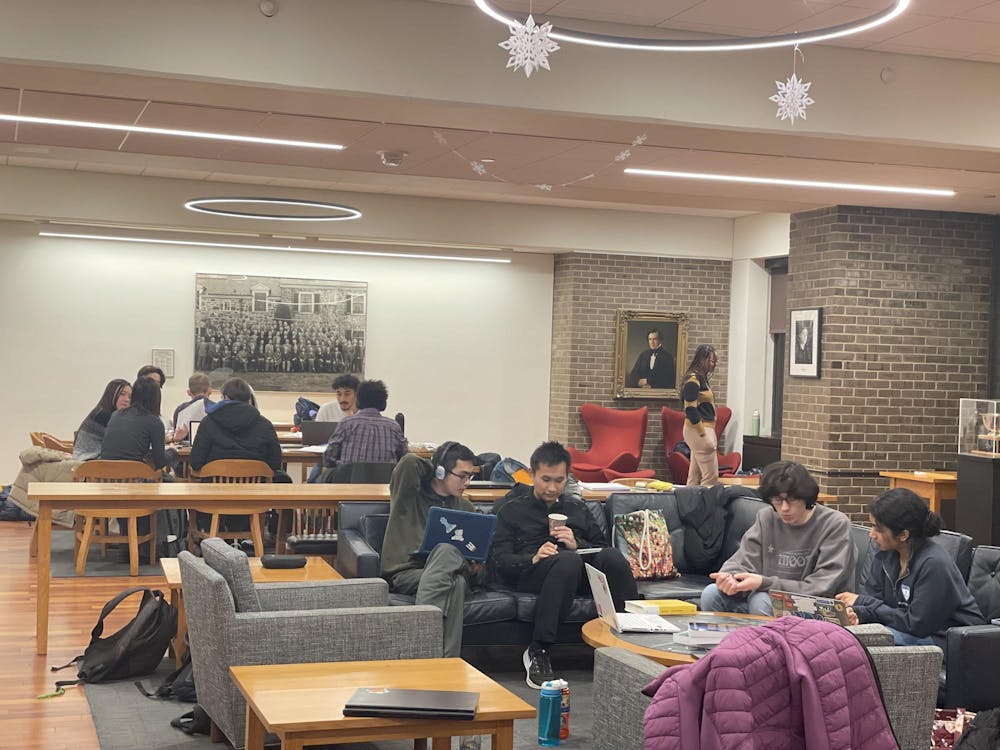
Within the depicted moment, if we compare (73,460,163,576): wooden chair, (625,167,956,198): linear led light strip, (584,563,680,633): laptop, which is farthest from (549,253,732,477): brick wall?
(584,563,680,633): laptop

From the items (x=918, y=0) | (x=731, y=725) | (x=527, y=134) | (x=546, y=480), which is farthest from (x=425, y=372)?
(x=731, y=725)

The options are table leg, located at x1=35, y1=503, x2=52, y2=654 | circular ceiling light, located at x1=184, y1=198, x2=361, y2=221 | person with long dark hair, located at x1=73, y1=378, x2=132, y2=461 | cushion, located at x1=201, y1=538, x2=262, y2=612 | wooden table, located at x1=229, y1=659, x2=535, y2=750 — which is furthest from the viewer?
circular ceiling light, located at x1=184, y1=198, x2=361, y2=221

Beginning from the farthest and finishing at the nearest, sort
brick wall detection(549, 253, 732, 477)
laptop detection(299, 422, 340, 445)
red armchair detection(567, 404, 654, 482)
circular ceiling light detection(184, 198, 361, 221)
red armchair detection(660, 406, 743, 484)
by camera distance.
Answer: brick wall detection(549, 253, 732, 477) → red armchair detection(567, 404, 654, 482) → red armchair detection(660, 406, 743, 484) → circular ceiling light detection(184, 198, 361, 221) → laptop detection(299, 422, 340, 445)

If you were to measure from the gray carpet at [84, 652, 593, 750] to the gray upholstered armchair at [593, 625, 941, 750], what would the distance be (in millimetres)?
1221

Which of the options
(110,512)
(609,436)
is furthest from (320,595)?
(609,436)

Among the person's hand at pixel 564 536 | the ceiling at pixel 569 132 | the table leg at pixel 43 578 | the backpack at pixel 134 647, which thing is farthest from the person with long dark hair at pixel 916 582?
the table leg at pixel 43 578

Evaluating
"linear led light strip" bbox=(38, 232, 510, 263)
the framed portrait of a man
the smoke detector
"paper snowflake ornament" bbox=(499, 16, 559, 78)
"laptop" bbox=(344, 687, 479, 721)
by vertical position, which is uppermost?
the smoke detector

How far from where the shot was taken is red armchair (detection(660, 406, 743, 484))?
13078 mm

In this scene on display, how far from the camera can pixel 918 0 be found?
590 cm

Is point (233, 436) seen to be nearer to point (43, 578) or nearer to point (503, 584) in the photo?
point (43, 578)

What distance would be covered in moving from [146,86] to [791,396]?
6527 millimetres

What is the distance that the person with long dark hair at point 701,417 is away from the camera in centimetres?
1003

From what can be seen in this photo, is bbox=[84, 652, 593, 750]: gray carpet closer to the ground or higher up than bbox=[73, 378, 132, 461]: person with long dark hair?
closer to the ground

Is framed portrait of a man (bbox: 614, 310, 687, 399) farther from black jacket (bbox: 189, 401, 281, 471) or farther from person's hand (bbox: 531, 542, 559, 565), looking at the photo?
Result: person's hand (bbox: 531, 542, 559, 565)
